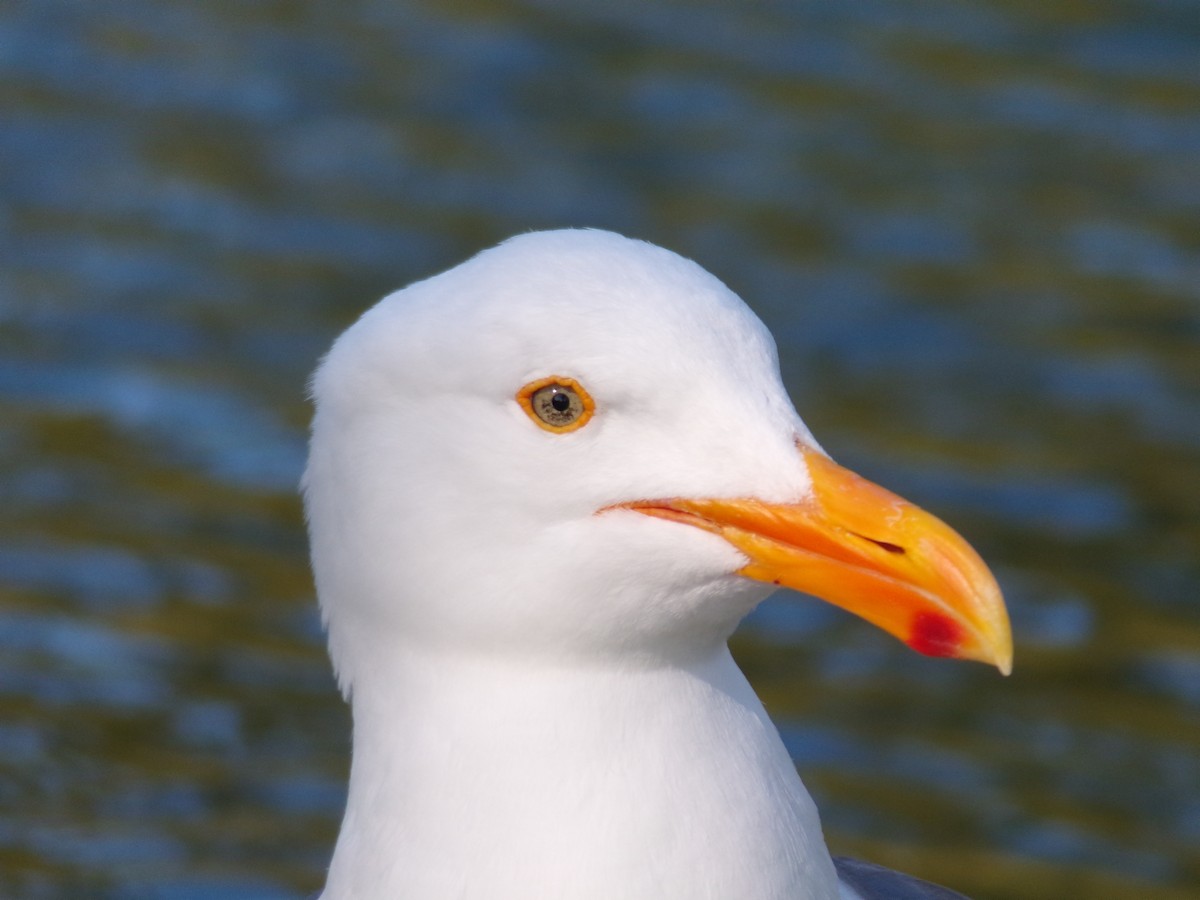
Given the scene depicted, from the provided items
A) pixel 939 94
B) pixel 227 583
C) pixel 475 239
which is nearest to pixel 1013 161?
pixel 939 94

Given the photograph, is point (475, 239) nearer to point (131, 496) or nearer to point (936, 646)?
point (131, 496)

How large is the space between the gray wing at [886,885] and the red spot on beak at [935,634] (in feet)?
3.89

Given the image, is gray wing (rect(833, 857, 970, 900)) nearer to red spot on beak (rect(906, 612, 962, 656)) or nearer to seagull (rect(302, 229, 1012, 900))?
seagull (rect(302, 229, 1012, 900))

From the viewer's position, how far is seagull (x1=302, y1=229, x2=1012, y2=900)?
3281 millimetres

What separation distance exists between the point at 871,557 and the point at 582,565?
43 centimetres

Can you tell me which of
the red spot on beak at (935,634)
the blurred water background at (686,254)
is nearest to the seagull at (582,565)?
the red spot on beak at (935,634)

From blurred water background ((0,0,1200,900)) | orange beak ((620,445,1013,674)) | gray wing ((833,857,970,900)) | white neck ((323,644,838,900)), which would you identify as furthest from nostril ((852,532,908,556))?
blurred water background ((0,0,1200,900))

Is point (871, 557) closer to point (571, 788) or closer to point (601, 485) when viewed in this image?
point (601, 485)

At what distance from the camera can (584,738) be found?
134 inches

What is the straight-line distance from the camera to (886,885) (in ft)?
14.7

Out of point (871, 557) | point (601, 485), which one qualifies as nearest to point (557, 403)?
point (601, 485)

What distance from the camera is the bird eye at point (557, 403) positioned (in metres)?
3.31

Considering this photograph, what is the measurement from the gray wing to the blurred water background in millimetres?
1393

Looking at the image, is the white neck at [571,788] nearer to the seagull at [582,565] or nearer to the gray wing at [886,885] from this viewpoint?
the seagull at [582,565]
